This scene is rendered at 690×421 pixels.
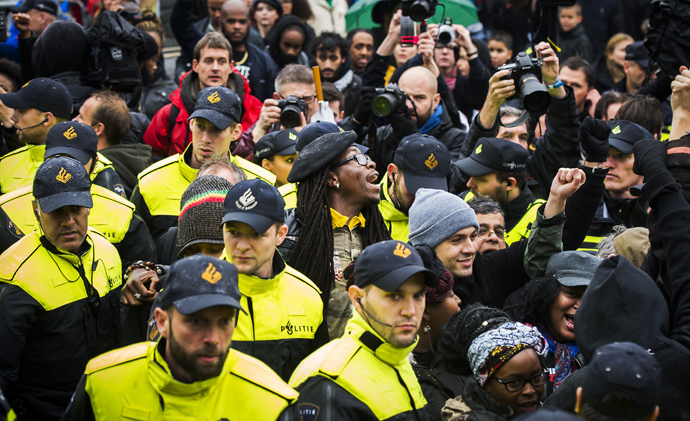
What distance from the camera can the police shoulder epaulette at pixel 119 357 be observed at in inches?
120

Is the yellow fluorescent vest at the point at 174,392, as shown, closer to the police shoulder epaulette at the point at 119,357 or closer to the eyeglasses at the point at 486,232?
the police shoulder epaulette at the point at 119,357

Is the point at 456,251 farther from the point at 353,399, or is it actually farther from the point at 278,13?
the point at 278,13

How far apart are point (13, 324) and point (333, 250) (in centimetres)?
169

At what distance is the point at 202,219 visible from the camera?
4047 millimetres

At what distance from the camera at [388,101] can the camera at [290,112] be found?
633 mm

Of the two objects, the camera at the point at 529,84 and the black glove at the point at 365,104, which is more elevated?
the camera at the point at 529,84

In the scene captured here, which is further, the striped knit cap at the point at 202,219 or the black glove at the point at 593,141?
the black glove at the point at 593,141

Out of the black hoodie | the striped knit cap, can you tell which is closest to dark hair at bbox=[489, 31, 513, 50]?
the striped knit cap

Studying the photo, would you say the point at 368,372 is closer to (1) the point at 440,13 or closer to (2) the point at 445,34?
(2) the point at 445,34

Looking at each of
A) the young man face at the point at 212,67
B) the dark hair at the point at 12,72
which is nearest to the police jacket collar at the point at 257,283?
the young man face at the point at 212,67

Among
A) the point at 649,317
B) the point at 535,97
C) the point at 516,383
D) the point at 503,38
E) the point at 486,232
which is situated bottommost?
the point at 516,383

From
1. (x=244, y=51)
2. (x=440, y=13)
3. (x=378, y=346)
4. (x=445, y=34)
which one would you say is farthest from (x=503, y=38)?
(x=378, y=346)

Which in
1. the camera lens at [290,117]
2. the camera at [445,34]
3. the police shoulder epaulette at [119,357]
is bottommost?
the police shoulder epaulette at [119,357]

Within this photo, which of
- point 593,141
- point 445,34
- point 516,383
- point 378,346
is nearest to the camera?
point 378,346
